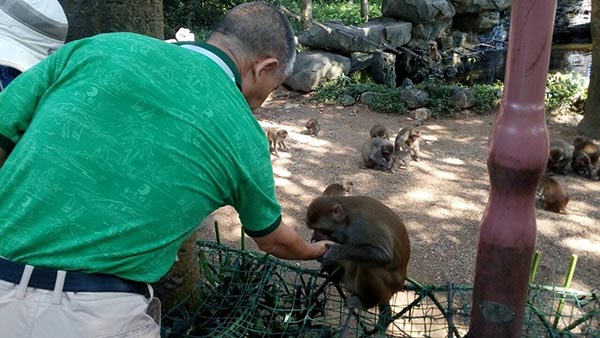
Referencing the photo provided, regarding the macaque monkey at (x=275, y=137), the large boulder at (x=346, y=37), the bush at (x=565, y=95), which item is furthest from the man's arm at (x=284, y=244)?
the large boulder at (x=346, y=37)

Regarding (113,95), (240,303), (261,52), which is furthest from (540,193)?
(113,95)

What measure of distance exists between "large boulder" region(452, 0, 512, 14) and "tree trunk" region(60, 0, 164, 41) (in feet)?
53.3

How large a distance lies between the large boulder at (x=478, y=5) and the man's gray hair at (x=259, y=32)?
1678 centimetres

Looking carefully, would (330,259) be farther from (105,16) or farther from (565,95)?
(565,95)

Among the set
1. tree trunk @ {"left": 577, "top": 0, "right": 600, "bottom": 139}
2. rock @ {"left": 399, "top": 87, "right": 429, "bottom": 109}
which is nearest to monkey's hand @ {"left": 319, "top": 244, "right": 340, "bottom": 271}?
tree trunk @ {"left": 577, "top": 0, "right": 600, "bottom": 139}

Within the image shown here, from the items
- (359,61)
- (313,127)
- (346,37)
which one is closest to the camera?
(313,127)

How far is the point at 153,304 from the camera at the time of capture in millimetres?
1803

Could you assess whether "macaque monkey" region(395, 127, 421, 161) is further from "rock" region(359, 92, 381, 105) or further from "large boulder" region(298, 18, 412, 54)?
"large boulder" region(298, 18, 412, 54)

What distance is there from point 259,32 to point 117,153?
2.02ft

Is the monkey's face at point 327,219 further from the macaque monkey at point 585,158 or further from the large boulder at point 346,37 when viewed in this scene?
the large boulder at point 346,37

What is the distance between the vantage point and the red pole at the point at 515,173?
1.27m

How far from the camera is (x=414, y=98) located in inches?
424

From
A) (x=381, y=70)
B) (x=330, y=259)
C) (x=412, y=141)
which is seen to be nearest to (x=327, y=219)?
(x=330, y=259)

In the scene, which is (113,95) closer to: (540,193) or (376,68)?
(540,193)
